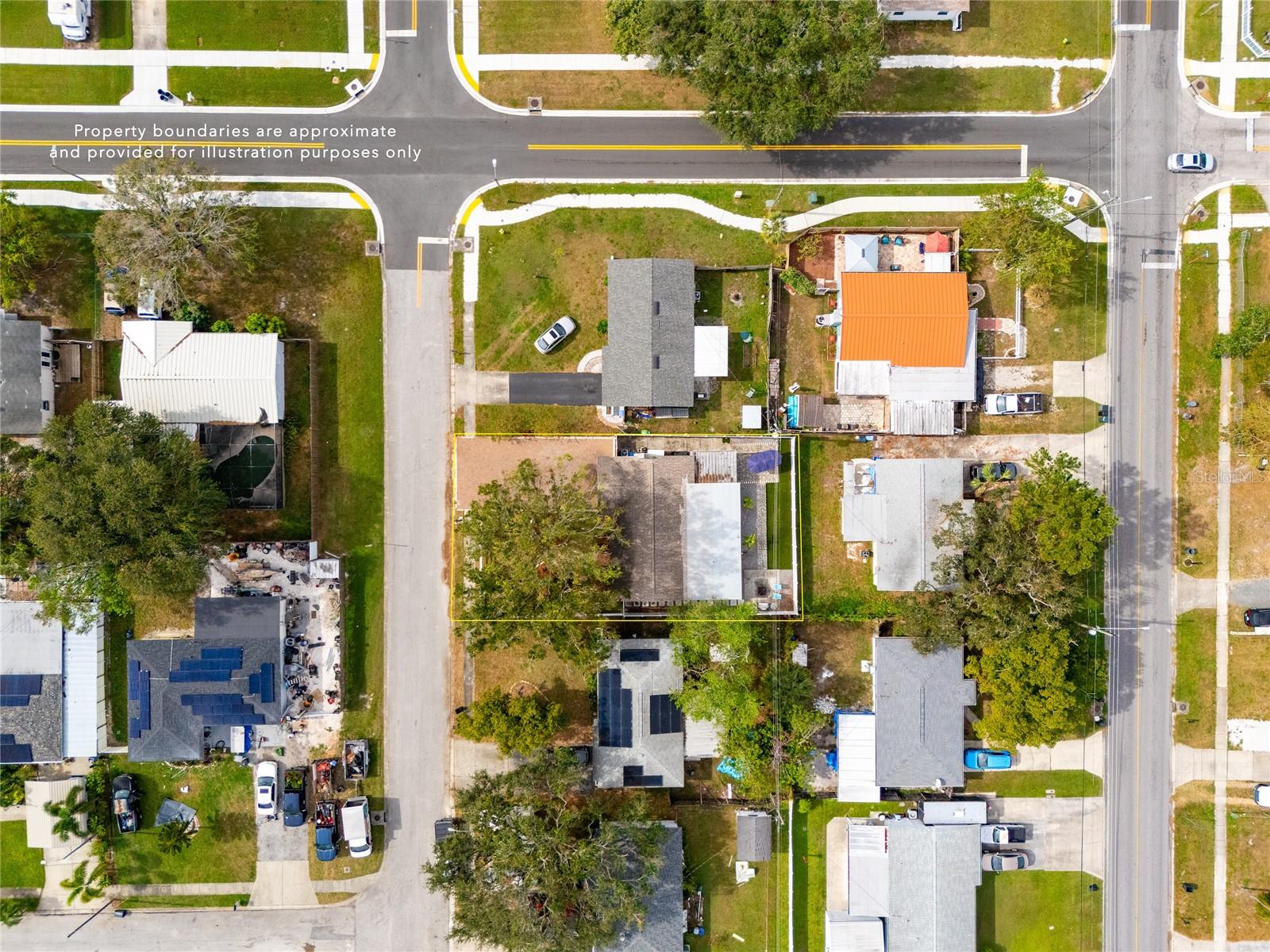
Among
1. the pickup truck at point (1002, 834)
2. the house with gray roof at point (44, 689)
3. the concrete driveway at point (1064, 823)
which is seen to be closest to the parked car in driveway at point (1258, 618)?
the concrete driveway at point (1064, 823)

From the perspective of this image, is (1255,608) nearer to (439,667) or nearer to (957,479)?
(957,479)

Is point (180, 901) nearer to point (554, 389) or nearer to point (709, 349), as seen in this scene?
point (554, 389)

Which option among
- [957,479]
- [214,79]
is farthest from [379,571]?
[957,479]

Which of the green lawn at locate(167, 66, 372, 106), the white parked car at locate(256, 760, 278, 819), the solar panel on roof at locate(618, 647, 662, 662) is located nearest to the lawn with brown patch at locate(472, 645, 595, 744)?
the solar panel on roof at locate(618, 647, 662, 662)

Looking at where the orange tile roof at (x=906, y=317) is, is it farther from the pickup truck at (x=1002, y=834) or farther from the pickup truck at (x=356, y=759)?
the pickup truck at (x=356, y=759)

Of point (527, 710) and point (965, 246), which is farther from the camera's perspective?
point (965, 246)

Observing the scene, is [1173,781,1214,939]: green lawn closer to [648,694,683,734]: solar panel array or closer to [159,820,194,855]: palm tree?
[648,694,683,734]: solar panel array
